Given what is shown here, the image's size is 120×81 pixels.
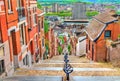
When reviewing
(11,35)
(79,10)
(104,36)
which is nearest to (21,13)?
(11,35)

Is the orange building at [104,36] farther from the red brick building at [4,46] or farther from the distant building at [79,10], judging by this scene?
the distant building at [79,10]

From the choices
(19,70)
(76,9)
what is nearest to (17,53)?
(19,70)

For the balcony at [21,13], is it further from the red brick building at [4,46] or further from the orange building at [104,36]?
the orange building at [104,36]

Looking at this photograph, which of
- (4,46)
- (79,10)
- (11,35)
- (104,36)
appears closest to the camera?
(4,46)

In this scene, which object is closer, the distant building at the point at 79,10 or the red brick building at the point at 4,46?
the red brick building at the point at 4,46

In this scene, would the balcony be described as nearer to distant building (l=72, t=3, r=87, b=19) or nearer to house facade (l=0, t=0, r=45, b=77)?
house facade (l=0, t=0, r=45, b=77)

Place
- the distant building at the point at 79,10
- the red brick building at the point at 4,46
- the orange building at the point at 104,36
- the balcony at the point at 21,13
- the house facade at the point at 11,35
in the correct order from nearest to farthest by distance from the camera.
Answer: the red brick building at the point at 4,46
the house facade at the point at 11,35
the balcony at the point at 21,13
the orange building at the point at 104,36
the distant building at the point at 79,10

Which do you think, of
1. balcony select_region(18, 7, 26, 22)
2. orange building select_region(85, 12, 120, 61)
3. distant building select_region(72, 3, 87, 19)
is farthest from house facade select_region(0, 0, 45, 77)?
distant building select_region(72, 3, 87, 19)

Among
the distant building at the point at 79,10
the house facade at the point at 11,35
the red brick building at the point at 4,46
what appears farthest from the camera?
the distant building at the point at 79,10

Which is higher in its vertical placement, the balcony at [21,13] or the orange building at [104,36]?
the balcony at [21,13]

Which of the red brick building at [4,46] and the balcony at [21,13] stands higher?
the balcony at [21,13]

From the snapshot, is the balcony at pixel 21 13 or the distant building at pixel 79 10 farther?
the distant building at pixel 79 10

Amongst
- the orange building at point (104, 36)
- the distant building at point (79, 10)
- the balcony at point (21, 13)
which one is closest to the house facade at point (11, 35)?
the balcony at point (21, 13)

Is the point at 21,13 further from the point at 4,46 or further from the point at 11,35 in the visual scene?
the point at 4,46
